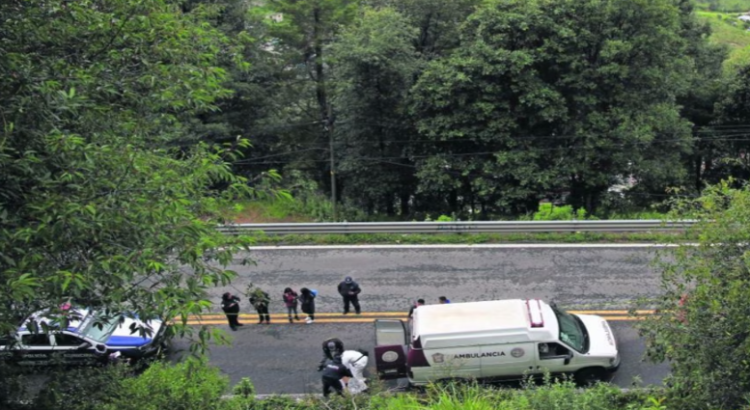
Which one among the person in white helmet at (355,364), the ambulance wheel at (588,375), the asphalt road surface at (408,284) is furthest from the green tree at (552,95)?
the person in white helmet at (355,364)

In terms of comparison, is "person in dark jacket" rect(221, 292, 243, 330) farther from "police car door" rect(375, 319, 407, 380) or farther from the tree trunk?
the tree trunk

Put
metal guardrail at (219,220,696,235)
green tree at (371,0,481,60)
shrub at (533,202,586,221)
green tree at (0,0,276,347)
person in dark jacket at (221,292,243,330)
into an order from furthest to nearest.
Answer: green tree at (371,0,481,60) < shrub at (533,202,586,221) < metal guardrail at (219,220,696,235) < person in dark jacket at (221,292,243,330) < green tree at (0,0,276,347)

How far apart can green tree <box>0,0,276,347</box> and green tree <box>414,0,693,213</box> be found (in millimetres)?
14988

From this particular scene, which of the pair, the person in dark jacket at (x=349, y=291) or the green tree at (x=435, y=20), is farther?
the green tree at (x=435, y=20)

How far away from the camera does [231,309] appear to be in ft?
45.1

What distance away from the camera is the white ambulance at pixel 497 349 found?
36.2ft

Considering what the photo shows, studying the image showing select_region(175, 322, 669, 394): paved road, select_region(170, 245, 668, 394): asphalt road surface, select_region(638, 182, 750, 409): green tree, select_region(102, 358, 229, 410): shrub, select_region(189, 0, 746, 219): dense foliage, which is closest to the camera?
select_region(638, 182, 750, 409): green tree

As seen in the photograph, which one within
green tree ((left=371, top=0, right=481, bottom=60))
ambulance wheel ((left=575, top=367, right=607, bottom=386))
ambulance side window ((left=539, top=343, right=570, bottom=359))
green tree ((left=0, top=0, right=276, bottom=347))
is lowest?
ambulance wheel ((left=575, top=367, right=607, bottom=386))

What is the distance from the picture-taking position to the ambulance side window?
435 inches

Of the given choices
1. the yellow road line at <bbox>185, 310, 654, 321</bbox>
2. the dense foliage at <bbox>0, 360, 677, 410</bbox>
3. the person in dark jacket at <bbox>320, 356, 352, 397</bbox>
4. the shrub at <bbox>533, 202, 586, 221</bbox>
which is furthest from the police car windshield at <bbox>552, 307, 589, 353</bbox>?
the shrub at <bbox>533, 202, 586, 221</bbox>

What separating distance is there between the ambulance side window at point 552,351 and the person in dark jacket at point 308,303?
514cm

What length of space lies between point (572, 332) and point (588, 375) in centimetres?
78

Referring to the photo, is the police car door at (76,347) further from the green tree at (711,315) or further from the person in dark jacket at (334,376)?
the green tree at (711,315)

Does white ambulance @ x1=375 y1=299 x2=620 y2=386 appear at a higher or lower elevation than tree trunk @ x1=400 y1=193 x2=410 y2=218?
lower
